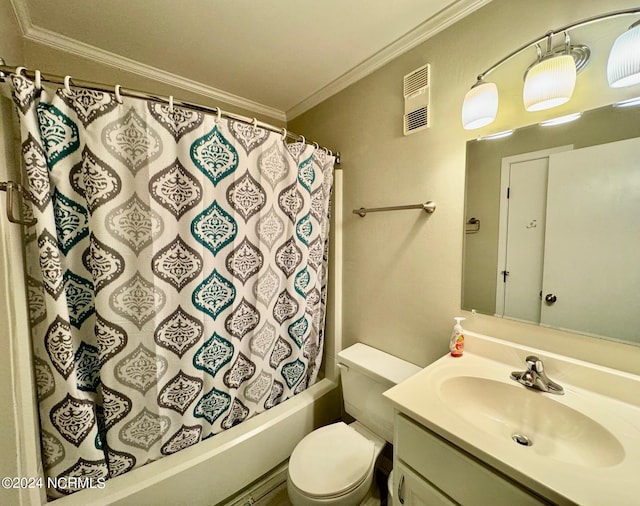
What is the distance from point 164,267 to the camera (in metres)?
1.09

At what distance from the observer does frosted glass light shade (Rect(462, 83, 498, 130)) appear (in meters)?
0.94

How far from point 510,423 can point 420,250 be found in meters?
0.76

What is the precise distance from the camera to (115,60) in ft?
4.63

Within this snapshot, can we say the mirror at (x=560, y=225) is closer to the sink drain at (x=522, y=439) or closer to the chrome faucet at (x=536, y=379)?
the chrome faucet at (x=536, y=379)

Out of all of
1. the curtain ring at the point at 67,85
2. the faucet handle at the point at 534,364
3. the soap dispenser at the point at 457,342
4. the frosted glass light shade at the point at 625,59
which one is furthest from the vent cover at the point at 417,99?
the curtain ring at the point at 67,85

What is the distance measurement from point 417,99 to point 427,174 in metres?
0.38

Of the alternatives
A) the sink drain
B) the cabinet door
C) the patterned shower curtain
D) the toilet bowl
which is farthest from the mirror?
the patterned shower curtain

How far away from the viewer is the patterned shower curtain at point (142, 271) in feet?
3.07

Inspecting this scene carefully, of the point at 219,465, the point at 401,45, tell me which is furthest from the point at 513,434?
the point at 401,45

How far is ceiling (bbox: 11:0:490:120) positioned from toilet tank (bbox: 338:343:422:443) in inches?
66.0

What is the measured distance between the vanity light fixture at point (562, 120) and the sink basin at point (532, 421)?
0.95 m

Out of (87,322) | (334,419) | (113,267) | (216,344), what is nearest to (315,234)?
(216,344)

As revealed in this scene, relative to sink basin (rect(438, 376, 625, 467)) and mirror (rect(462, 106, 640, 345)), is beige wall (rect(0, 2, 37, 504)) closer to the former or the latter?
sink basin (rect(438, 376, 625, 467))

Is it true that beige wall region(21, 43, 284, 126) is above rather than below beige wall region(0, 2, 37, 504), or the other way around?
above
